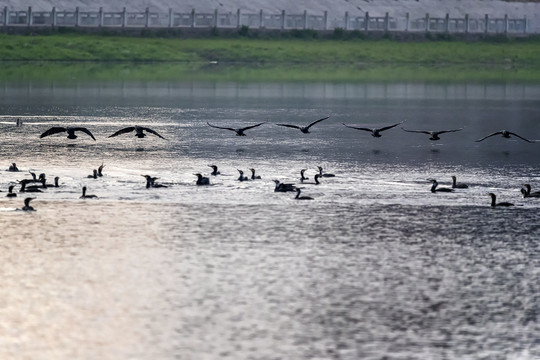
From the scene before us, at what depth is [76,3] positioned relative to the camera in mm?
157000

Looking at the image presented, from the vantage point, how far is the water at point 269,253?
19.2 metres

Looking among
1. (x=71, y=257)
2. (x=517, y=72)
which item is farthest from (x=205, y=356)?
(x=517, y=72)

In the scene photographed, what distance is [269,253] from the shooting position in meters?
25.0

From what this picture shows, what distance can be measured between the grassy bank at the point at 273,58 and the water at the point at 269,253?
57057 mm

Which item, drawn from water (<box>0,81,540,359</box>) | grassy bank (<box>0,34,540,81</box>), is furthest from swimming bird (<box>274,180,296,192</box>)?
grassy bank (<box>0,34,540,81</box>)

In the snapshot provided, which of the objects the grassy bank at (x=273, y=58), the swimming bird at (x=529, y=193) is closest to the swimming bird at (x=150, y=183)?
the swimming bird at (x=529, y=193)

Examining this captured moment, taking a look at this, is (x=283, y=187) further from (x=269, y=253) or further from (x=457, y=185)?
(x=269, y=253)

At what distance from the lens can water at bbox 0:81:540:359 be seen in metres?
19.2

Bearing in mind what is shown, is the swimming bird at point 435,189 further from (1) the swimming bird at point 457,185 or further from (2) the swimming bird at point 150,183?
(2) the swimming bird at point 150,183

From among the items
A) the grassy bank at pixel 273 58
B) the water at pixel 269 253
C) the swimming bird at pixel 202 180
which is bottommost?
the water at pixel 269 253

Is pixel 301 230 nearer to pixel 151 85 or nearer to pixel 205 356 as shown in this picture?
pixel 205 356

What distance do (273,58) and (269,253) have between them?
96446 millimetres

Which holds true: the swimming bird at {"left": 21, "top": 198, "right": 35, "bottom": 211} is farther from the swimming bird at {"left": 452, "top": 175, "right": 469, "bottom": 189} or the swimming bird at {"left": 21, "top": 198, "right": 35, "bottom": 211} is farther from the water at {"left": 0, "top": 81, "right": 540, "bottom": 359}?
the swimming bird at {"left": 452, "top": 175, "right": 469, "bottom": 189}

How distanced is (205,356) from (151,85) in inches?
2660
